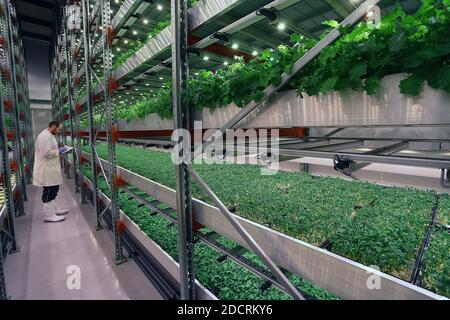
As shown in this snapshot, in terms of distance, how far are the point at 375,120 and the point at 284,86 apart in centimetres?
41

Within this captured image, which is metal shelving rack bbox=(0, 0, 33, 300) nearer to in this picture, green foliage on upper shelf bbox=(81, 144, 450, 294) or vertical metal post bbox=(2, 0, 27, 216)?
vertical metal post bbox=(2, 0, 27, 216)

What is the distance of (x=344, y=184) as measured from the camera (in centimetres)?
225

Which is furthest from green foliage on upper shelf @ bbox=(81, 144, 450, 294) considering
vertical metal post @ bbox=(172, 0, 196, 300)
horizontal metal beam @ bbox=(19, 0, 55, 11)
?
horizontal metal beam @ bbox=(19, 0, 55, 11)

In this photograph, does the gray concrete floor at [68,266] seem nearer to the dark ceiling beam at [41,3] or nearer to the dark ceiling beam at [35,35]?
the dark ceiling beam at [41,3]

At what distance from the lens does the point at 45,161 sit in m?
4.25

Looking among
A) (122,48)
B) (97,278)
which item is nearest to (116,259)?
(97,278)

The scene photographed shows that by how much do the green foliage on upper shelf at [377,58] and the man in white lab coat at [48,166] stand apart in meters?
4.37

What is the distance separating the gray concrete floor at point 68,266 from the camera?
7.72 ft

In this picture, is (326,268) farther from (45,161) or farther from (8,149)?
(8,149)

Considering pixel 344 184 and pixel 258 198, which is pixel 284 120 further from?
pixel 344 184

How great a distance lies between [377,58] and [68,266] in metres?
3.48

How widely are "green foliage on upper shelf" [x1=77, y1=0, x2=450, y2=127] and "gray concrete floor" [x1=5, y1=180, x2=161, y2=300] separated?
2.29 metres
